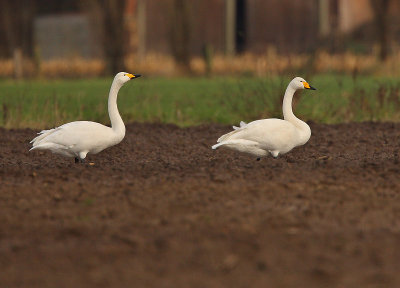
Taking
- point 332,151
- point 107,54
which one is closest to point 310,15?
point 107,54

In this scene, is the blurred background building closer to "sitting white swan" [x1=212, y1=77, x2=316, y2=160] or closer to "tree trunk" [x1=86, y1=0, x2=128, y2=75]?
"tree trunk" [x1=86, y1=0, x2=128, y2=75]

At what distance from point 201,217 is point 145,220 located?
0.39 meters

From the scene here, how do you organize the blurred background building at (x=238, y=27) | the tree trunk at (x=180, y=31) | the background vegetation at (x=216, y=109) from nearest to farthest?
the background vegetation at (x=216, y=109) → the tree trunk at (x=180, y=31) → the blurred background building at (x=238, y=27)

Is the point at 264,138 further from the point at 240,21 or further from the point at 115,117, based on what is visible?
the point at 240,21

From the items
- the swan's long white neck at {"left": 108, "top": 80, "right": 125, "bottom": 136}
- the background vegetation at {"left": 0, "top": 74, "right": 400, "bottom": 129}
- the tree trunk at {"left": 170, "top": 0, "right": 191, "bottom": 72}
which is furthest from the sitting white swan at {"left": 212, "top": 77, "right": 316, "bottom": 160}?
the tree trunk at {"left": 170, "top": 0, "right": 191, "bottom": 72}

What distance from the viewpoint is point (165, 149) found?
37.8ft

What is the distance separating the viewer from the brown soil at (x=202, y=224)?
17.6 ft

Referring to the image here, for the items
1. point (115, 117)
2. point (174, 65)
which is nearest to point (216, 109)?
point (115, 117)

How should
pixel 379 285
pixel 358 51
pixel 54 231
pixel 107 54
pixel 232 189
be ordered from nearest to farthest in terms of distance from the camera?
pixel 379 285
pixel 54 231
pixel 232 189
pixel 107 54
pixel 358 51

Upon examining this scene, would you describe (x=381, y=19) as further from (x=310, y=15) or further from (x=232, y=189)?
(x=232, y=189)

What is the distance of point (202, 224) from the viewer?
6461 mm

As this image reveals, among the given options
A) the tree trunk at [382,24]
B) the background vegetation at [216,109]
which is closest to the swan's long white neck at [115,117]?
the background vegetation at [216,109]

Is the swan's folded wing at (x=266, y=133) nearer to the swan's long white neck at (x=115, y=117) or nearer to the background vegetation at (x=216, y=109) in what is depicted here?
the swan's long white neck at (x=115, y=117)

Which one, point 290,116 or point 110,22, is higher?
point 290,116
